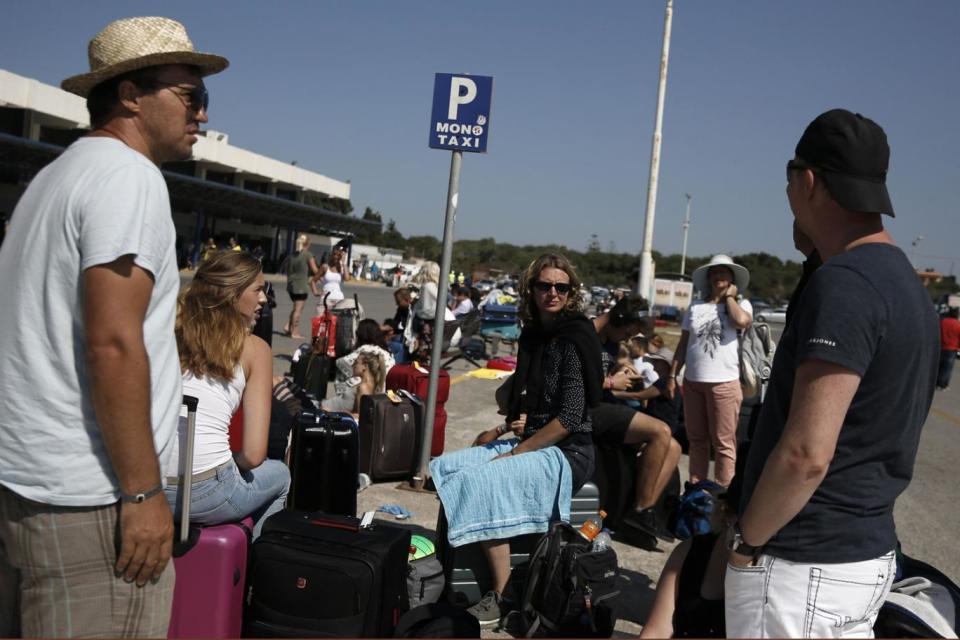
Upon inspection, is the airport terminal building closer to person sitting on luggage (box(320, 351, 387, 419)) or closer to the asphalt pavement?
the asphalt pavement

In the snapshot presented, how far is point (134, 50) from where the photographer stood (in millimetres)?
1830

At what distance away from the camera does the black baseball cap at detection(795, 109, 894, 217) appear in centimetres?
191

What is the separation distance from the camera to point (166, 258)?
176cm

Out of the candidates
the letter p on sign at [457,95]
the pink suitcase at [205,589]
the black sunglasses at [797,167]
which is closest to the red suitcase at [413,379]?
the letter p on sign at [457,95]

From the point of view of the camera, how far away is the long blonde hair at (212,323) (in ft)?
10.6

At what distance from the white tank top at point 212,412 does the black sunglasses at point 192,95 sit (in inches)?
58.9

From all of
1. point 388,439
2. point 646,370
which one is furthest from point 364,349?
point 646,370

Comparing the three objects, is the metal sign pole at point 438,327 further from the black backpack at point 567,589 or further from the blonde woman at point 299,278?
the blonde woman at point 299,278

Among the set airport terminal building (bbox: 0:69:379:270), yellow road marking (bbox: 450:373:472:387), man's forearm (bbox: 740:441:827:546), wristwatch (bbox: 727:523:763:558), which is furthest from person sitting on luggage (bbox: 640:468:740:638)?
airport terminal building (bbox: 0:69:379:270)

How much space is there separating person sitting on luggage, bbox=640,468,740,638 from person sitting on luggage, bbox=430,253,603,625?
135cm

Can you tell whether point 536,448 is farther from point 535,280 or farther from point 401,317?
point 401,317

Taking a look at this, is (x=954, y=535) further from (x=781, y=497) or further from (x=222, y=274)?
(x=222, y=274)

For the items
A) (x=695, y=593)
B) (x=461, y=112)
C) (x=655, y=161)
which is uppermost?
(x=655, y=161)

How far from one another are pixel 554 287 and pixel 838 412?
2429 mm
